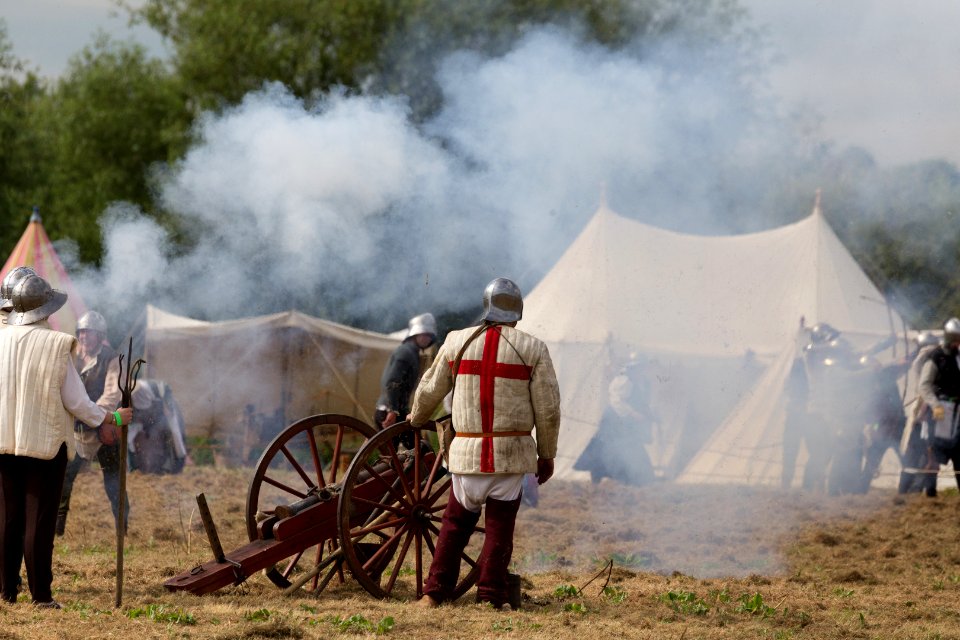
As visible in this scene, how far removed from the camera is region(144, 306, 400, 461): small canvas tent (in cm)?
1562

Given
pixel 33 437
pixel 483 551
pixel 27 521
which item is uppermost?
pixel 33 437

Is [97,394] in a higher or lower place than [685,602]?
higher

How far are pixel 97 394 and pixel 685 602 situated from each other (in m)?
4.20

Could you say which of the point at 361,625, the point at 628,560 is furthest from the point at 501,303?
the point at 628,560

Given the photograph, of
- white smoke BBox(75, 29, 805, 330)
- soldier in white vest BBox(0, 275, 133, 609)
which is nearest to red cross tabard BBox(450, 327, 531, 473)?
soldier in white vest BBox(0, 275, 133, 609)

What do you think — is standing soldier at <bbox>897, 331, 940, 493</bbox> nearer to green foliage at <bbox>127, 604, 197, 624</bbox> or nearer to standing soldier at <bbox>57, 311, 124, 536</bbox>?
standing soldier at <bbox>57, 311, 124, 536</bbox>

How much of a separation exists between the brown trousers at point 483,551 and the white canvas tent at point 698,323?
26.3 feet

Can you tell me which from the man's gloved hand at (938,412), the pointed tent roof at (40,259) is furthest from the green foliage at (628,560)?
the pointed tent roof at (40,259)

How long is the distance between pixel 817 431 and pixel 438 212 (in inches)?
175

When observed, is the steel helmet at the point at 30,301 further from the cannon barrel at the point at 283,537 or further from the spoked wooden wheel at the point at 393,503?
the spoked wooden wheel at the point at 393,503

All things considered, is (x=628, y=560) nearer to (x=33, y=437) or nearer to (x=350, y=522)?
(x=350, y=522)

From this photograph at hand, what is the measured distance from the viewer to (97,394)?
805 cm

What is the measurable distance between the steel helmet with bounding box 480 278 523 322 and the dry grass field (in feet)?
4.27

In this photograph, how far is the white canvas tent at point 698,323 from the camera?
44.0 ft
